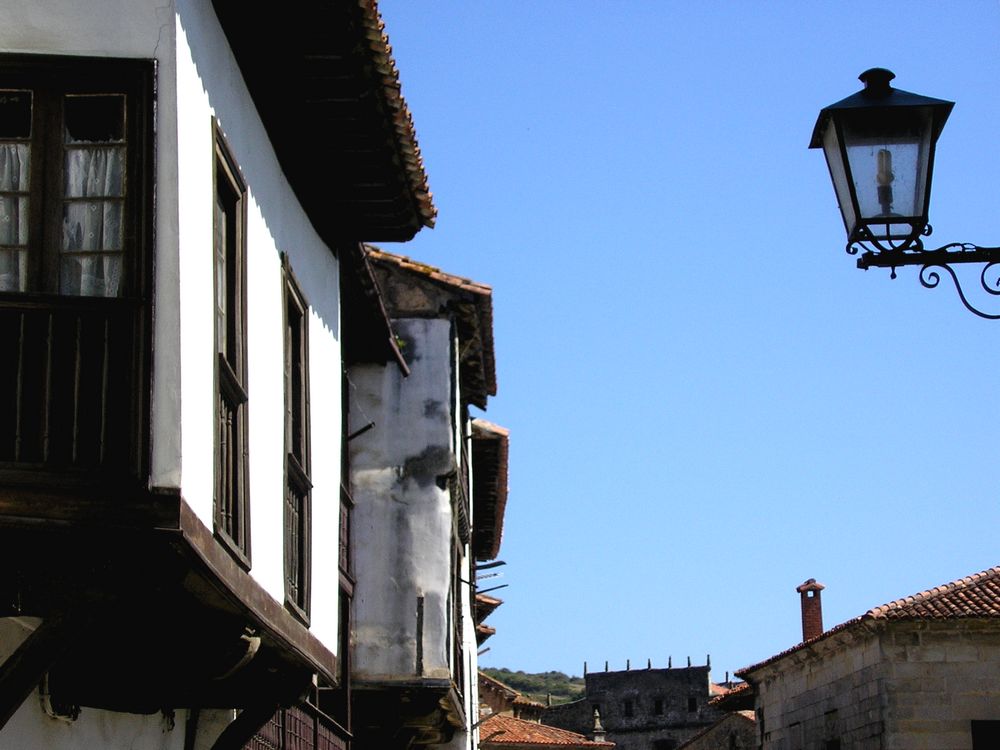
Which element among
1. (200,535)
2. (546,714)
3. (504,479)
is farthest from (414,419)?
(546,714)

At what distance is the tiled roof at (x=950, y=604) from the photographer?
24625 mm

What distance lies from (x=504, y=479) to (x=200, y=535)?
1748 centimetres

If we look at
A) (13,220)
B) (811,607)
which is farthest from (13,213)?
(811,607)

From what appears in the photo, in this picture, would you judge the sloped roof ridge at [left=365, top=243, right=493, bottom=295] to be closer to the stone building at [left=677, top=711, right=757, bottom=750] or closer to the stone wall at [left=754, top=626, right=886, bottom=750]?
the stone wall at [left=754, top=626, right=886, bottom=750]

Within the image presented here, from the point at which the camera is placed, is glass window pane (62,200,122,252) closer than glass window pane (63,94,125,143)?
Yes

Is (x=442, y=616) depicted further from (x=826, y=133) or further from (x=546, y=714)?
(x=546, y=714)

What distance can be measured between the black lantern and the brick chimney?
30.6 meters

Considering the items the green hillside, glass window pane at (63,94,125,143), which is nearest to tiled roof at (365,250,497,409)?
glass window pane at (63,94,125,143)

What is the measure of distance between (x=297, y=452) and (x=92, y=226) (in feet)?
12.3

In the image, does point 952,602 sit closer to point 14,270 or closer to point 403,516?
point 403,516

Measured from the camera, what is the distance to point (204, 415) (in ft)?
24.1

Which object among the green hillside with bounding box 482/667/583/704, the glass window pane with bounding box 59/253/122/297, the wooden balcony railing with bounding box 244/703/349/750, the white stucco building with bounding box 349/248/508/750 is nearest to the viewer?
the glass window pane with bounding box 59/253/122/297

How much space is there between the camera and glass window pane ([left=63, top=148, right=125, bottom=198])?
712 centimetres

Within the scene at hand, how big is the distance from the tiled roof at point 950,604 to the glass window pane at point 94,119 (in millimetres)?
19494
